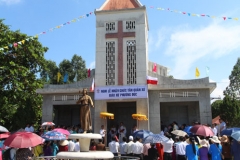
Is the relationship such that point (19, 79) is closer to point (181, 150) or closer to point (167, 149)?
point (167, 149)

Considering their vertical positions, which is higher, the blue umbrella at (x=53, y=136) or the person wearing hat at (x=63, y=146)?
the blue umbrella at (x=53, y=136)

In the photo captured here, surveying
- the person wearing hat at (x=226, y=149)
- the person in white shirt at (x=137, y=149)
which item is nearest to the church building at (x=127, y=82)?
the person in white shirt at (x=137, y=149)

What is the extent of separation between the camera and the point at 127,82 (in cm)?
1903

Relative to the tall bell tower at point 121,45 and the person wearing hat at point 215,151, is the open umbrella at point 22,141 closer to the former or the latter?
the person wearing hat at point 215,151

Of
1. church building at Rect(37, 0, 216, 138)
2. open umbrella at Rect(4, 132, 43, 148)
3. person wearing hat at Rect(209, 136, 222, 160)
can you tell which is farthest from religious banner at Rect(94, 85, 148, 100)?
open umbrella at Rect(4, 132, 43, 148)

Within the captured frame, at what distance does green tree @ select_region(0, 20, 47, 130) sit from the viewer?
67.5 ft

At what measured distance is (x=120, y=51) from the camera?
1958 centimetres

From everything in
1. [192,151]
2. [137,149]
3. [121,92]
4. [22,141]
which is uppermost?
[121,92]

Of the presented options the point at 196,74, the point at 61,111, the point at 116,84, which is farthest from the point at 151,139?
the point at 61,111

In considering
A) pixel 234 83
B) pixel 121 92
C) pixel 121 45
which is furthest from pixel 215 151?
pixel 234 83

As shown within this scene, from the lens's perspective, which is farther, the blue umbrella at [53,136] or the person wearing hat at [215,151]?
the blue umbrella at [53,136]

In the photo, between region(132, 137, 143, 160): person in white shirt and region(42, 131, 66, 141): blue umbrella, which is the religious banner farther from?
region(42, 131, 66, 141): blue umbrella

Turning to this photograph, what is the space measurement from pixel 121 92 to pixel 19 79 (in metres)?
9.44

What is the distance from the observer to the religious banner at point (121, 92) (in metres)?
18.3
